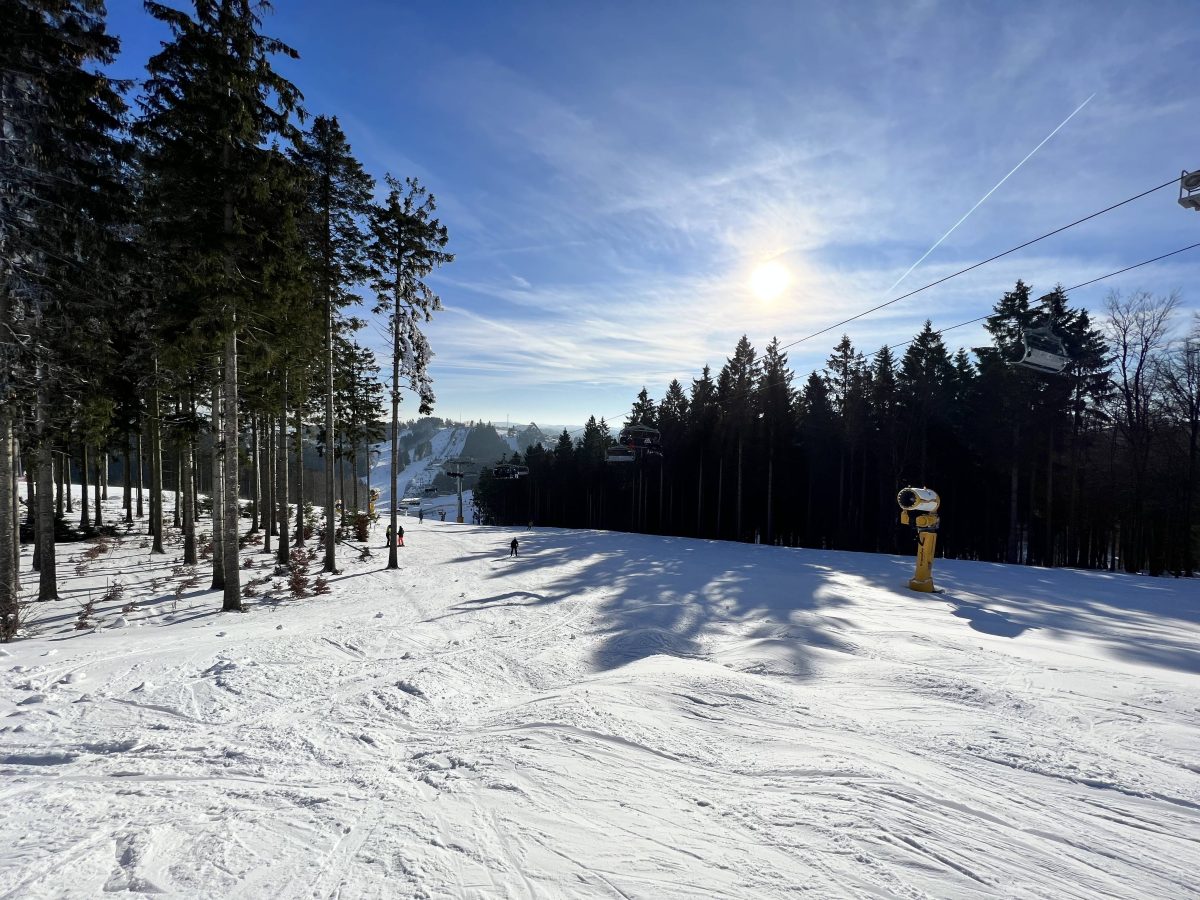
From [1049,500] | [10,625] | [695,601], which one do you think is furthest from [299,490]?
[1049,500]

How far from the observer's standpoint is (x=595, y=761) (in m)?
4.18

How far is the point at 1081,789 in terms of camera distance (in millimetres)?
3783

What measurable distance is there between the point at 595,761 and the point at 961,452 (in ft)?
118

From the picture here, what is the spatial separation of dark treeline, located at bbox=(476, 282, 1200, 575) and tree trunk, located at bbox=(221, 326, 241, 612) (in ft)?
79.8

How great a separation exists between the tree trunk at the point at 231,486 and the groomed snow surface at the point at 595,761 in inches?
60.0

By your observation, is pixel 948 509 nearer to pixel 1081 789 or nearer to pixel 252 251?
pixel 1081 789

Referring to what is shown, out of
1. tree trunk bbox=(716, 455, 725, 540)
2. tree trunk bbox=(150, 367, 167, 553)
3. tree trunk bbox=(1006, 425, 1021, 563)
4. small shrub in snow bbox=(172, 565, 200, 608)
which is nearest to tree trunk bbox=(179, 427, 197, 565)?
small shrub in snow bbox=(172, 565, 200, 608)

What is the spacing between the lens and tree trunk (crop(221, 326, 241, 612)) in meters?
10.7

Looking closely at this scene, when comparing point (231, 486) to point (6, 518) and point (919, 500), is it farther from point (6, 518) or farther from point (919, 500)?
point (919, 500)

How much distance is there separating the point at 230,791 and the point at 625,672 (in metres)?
4.39

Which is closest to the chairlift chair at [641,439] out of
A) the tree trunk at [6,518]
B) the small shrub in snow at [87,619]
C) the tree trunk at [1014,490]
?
the tree trunk at [1014,490]

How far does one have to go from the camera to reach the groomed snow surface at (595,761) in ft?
9.48

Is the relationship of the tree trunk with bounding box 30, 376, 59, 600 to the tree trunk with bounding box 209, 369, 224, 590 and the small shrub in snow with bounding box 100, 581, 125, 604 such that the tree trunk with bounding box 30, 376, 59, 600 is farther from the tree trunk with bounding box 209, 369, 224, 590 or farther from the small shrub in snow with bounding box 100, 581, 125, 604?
the tree trunk with bounding box 209, 369, 224, 590

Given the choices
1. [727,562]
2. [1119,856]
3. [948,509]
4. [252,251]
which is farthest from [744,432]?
[1119,856]
